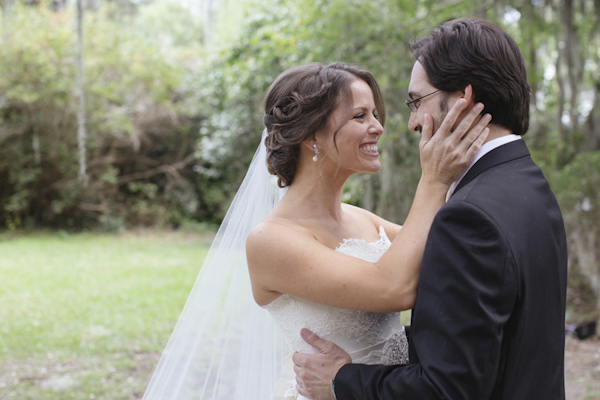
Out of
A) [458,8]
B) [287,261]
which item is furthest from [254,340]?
[458,8]

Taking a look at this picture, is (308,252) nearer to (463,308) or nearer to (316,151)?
(316,151)

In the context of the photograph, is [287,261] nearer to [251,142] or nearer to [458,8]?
A: [458,8]

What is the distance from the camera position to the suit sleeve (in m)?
1.32

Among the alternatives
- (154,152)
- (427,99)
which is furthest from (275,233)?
(154,152)

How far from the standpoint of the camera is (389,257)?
1.66m

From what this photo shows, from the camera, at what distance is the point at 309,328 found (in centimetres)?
207

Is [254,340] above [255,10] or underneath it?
underneath

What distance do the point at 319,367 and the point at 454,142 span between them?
92 cm

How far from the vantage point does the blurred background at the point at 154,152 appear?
595cm

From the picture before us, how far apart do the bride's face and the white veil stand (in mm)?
479

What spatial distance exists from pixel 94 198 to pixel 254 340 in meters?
13.7

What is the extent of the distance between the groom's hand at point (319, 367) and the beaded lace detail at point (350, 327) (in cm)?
10

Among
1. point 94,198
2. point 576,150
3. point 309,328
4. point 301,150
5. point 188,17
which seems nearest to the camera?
point 309,328

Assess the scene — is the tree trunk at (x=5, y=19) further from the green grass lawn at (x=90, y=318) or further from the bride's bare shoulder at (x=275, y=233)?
the bride's bare shoulder at (x=275, y=233)
